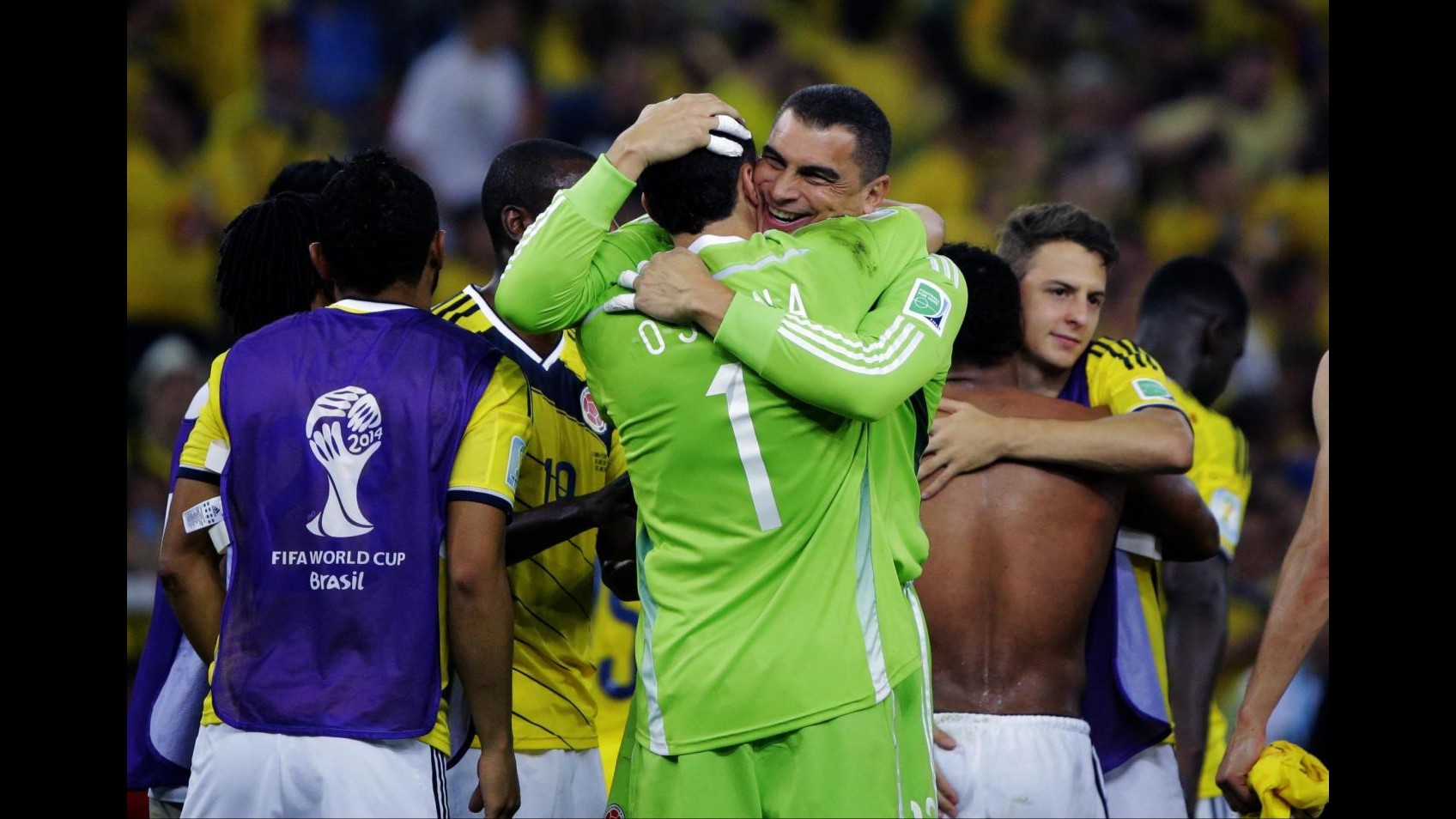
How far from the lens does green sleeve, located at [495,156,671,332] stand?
306 centimetres

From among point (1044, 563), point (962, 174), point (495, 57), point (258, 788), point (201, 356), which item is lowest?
point (258, 788)

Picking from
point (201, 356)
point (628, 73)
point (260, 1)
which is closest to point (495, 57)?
point (628, 73)

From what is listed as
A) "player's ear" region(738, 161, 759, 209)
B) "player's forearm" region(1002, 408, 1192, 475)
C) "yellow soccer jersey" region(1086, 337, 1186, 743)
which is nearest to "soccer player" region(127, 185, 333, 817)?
"player's ear" region(738, 161, 759, 209)

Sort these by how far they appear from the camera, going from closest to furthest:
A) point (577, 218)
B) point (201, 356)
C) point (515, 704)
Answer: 1. point (577, 218)
2. point (515, 704)
3. point (201, 356)

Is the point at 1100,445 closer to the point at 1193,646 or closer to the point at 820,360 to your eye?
the point at 820,360

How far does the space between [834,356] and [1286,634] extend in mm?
1382

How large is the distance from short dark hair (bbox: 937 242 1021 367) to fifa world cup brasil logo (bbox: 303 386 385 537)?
162 cm

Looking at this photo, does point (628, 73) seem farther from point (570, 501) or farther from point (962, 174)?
point (570, 501)

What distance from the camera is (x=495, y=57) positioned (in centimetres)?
925

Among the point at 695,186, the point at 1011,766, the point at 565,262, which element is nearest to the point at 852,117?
the point at 695,186

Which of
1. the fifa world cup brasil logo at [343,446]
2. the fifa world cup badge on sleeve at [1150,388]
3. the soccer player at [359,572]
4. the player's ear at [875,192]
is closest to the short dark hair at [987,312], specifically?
the fifa world cup badge on sleeve at [1150,388]

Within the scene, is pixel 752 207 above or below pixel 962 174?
below

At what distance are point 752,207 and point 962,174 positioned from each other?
678 cm

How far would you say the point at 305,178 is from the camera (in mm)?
4527
